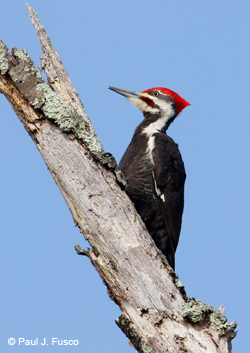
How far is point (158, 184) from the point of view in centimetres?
441

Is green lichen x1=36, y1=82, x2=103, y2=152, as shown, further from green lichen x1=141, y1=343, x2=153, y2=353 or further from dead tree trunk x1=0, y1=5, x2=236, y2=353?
green lichen x1=141, y1=343, x2=153, y2=353

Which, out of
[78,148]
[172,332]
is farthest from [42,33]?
[172,332]

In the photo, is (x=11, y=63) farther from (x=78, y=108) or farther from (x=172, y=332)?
(x=172, y=332)

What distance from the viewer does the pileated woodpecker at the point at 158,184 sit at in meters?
4.36

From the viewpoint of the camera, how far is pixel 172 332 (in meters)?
2.86

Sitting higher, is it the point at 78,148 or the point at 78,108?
the point at 78,108

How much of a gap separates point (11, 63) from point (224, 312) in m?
2.49

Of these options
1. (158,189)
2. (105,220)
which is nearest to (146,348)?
(105,220)

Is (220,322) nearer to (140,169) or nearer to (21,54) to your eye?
(140,169)

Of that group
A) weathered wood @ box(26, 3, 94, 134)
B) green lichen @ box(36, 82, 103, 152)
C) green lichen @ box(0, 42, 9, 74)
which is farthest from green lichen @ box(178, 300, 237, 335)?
green lichen @ box(0, 42, 9, 74)

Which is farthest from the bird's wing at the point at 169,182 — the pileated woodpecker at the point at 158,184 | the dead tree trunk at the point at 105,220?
the dead tree trunk at the point at 105,220

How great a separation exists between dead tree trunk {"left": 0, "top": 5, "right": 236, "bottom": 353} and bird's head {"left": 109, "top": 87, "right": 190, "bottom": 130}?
1.75 m

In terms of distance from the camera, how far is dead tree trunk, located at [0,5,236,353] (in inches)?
114

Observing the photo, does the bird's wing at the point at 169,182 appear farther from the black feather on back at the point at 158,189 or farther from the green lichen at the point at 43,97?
the green lichen at the point at 43,97
